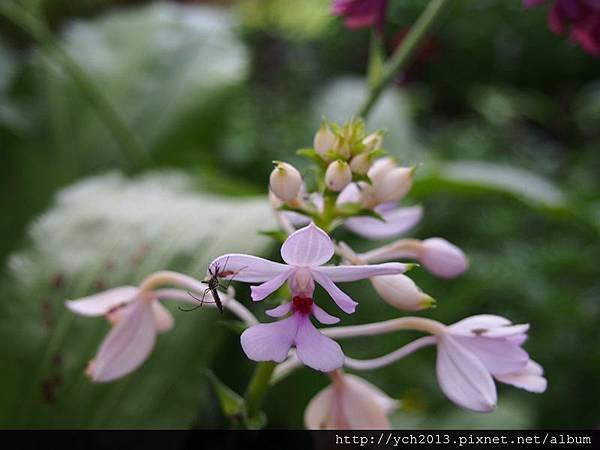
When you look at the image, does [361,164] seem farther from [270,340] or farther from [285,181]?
[270,340]

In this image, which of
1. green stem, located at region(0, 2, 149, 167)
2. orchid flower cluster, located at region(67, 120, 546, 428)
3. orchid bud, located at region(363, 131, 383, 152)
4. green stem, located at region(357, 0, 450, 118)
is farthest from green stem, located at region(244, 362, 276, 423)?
green stem, located at region(0, 2, 149, 167)

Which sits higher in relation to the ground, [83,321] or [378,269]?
[378,269]

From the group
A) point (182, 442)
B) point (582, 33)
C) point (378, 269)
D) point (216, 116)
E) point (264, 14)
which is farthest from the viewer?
point (264, 14)

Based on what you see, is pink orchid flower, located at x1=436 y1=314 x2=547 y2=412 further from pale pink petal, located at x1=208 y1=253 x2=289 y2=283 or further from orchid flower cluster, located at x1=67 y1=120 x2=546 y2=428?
pale pink petal, located at x1=208 y1=253 x2=289 y2=283

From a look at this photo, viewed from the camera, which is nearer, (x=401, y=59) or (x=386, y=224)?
(x=386, y=224)

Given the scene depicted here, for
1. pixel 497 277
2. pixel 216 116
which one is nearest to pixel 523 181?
pixel 497 277

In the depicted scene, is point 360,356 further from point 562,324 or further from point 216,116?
point 216,116

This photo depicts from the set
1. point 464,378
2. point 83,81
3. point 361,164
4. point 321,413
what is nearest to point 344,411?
point 321,413

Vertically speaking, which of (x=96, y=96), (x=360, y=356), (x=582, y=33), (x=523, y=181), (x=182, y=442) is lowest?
(x=360, y=356)
